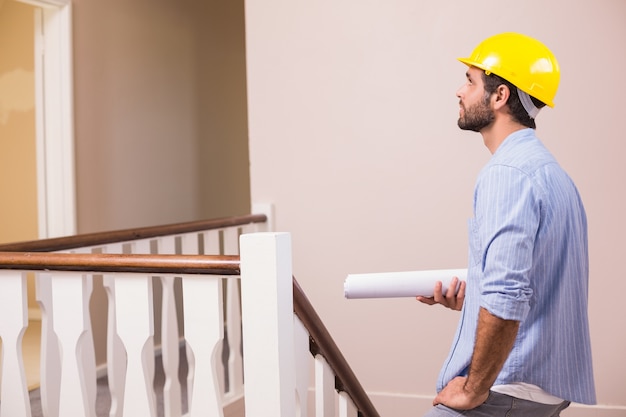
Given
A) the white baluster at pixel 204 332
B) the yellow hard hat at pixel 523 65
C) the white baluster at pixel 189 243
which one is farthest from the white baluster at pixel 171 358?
the yellow hard hat at pixel 523 65

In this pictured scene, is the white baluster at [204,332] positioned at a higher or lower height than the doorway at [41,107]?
lower

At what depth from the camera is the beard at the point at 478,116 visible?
1588 millimetres

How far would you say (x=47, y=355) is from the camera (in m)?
2.14

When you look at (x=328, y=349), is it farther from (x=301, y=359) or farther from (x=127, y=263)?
(x=127, y=263)

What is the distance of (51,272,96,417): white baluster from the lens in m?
1.65

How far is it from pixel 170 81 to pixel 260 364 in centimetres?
409

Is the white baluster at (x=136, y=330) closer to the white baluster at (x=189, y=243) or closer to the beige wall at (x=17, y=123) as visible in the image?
the white baluster at (x=189, y=243)

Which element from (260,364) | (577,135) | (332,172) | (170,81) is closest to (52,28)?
(170,81)

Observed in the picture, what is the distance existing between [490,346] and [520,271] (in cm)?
16

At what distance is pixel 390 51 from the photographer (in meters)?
3.68

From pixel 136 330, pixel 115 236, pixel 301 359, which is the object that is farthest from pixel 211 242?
pixel 136 330

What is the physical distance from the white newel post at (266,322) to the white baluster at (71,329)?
1.50ft

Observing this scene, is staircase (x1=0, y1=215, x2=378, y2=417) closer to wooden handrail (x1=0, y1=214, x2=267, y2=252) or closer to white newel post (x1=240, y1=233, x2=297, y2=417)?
white newel post (x1=240, y1=233, x2=297, y2=417)

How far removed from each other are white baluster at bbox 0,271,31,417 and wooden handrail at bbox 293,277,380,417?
69 cm
